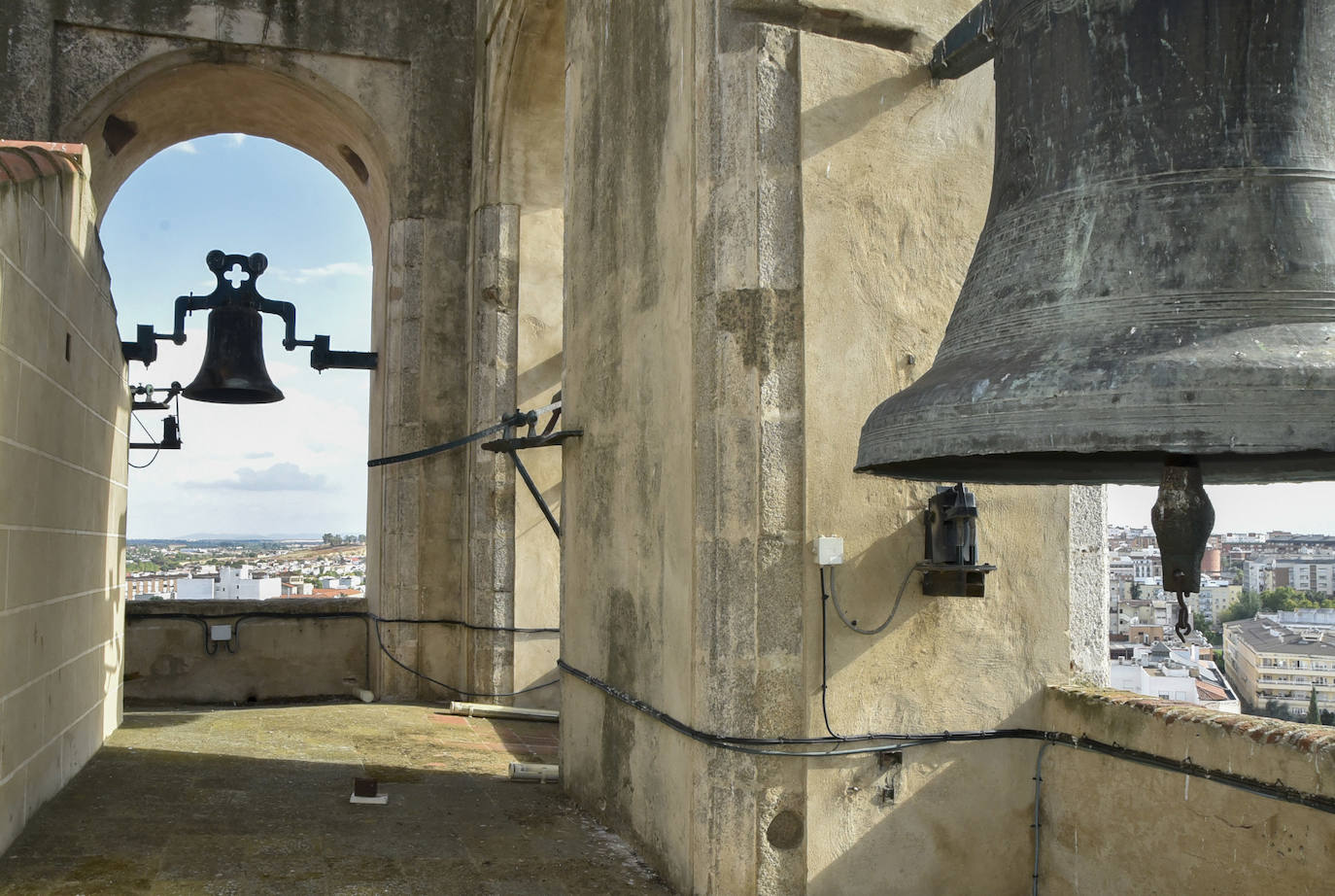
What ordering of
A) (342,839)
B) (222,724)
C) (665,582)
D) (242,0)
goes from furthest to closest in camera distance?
(242,0)
(222,724)
(342,839)
(665,582)

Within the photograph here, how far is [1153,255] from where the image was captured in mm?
2225

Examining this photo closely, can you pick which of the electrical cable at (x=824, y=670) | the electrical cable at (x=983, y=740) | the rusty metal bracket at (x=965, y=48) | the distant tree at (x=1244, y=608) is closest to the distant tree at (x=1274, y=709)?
the electrical cable at (x=983, y=740)

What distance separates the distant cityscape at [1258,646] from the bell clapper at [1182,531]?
1.41 metres

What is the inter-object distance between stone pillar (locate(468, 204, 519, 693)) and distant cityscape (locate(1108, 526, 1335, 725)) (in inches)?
173

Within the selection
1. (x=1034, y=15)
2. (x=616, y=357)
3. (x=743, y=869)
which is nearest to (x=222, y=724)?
(x=616, y=357)

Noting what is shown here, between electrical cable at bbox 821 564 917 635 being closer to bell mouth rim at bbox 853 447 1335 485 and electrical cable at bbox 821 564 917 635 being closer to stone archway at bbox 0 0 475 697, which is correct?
bell mouth rim at bbox 853 447 1335 485

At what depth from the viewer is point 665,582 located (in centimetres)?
473

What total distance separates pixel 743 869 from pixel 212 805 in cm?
278

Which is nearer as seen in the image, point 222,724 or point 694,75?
point 694,75

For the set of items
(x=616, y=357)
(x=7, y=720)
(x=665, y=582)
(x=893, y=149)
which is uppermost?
(x=893, y=149)

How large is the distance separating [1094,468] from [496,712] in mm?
6575

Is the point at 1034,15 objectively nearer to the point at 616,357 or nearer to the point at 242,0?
the point at 616,357

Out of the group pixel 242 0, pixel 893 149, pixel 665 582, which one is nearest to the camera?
pixel 893 149

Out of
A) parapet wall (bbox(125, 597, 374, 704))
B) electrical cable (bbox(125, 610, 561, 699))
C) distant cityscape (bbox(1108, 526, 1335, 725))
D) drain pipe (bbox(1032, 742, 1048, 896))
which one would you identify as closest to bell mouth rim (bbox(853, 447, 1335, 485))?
distant cityscape (bbox(1108, 526, 1335, 725))
